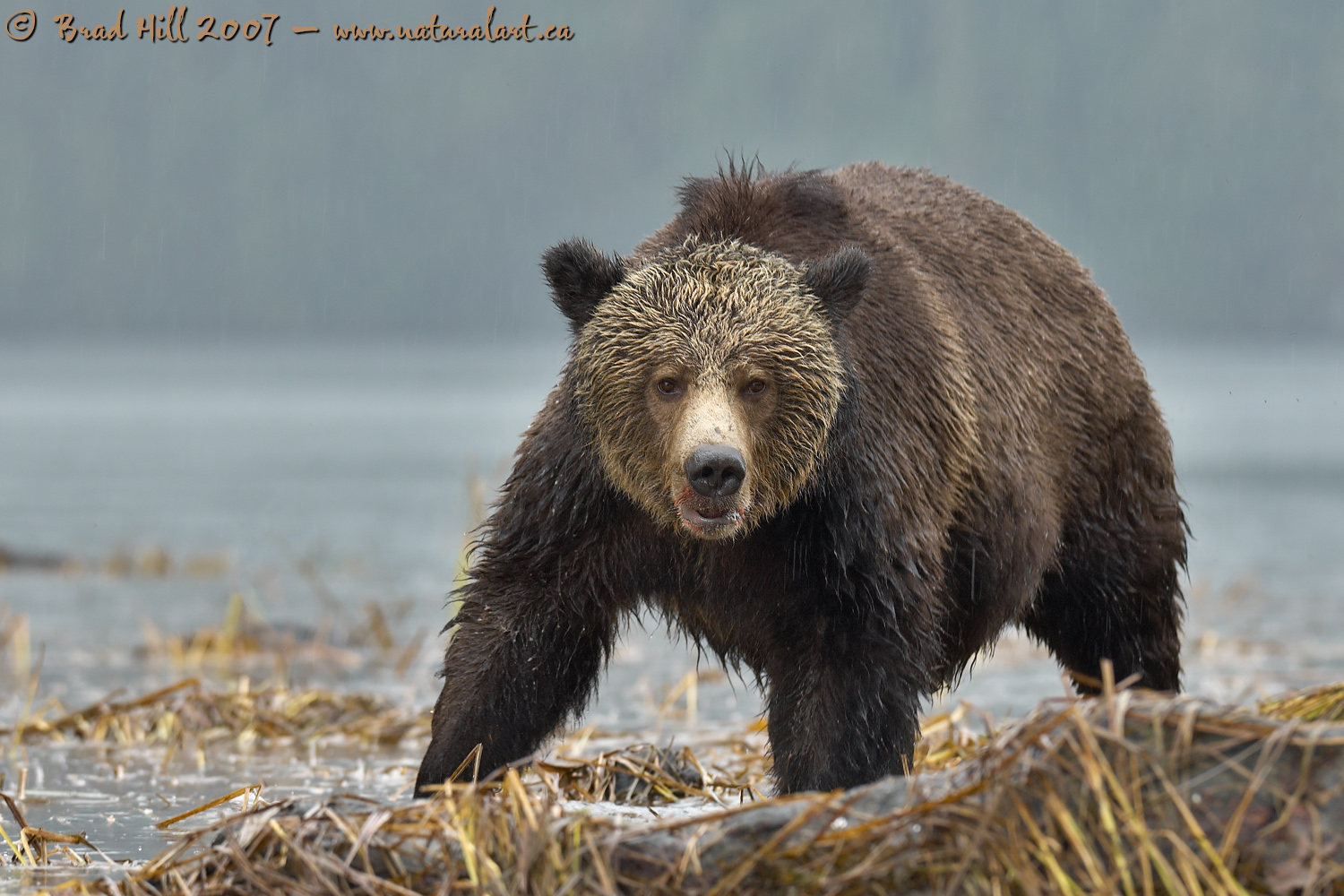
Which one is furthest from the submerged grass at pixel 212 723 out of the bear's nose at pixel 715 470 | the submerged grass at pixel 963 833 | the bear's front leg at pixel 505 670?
the submerged grass at pixel 963 833

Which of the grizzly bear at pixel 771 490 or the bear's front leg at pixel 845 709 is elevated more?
the grizzly bear at pixel 771 490

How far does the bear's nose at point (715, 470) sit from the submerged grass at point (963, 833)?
1188 millimetres

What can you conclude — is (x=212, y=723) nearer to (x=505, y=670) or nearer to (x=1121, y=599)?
(x=505, y=670)

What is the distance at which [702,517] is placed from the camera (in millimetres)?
4906

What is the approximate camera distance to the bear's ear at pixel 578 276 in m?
5.30

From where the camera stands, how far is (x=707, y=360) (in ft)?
16.6

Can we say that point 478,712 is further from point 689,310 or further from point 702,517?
point 689,310

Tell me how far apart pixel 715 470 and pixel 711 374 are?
0.42 m

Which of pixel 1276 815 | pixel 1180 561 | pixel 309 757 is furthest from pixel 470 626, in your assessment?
pixel 1180 561

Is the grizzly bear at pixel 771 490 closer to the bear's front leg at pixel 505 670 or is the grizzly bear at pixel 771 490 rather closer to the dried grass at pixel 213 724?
the bear's front leg at pixel 505 670

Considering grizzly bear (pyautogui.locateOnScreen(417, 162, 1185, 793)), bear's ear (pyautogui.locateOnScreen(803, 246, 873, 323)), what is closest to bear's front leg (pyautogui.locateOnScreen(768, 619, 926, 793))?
grizzly bear (pyautogui.locateOnScreen(417, 162, 1185, 793))

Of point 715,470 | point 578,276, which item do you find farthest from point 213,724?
point 715,470

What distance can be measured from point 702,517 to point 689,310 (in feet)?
2.23

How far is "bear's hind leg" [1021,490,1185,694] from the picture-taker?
6.88 m
